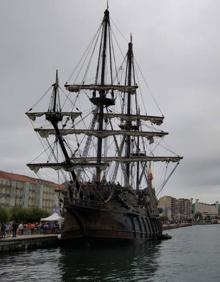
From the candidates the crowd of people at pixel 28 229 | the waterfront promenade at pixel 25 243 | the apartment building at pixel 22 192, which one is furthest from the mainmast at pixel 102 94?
the apartment building at pixel 22 192

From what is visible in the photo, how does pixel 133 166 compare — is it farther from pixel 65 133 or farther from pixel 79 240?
pixel 79 240

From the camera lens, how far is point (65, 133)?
170 ft

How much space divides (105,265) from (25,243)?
35.9 feet

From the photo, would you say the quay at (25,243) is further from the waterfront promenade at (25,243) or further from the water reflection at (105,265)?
the water reflection at (105,265)

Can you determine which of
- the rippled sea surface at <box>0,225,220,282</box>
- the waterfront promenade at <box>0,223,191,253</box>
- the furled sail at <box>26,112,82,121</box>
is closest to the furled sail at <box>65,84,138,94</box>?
the furled sail at <box>26,112,82,121</box>

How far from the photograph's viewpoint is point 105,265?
33.1 metres

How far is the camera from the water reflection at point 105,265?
2797cm

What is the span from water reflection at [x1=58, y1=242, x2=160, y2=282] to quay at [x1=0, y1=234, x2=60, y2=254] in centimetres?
202

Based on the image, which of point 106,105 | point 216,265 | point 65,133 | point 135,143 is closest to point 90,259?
point 216,265

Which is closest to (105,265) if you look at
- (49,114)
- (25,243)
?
(25,243)

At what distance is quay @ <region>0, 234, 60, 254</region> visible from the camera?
126 feet

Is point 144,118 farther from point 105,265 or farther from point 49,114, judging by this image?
point 105,265

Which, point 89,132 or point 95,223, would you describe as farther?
point 89,132

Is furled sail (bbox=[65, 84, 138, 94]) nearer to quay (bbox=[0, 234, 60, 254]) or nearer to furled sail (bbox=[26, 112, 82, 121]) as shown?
furled sail (bbox=[26, 112, 82, 121])
